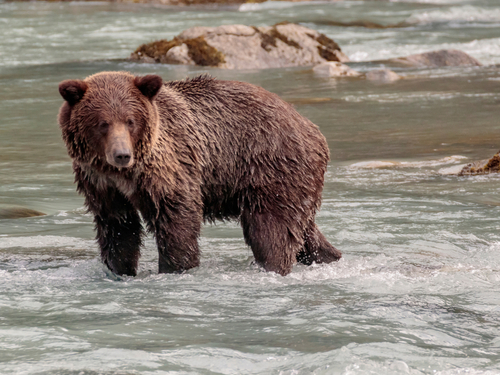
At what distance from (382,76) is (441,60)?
10.6 feet

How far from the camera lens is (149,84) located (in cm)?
559

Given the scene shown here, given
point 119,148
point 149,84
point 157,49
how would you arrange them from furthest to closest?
point 157,49
point 149,84
point 119,148

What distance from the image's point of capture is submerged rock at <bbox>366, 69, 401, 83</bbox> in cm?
1980

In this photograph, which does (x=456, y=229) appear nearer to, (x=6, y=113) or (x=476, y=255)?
(x=476, y=255)

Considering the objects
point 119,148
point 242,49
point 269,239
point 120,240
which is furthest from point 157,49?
point 119,148

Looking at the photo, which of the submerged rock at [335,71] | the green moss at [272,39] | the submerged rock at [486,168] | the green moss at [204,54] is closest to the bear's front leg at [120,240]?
the submerged rock at [486,168]

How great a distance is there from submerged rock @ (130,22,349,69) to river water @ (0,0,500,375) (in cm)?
561

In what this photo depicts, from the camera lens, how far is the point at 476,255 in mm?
6688

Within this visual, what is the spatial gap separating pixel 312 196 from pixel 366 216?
75.5 inches

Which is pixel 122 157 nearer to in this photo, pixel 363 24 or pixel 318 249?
pixel 318 249

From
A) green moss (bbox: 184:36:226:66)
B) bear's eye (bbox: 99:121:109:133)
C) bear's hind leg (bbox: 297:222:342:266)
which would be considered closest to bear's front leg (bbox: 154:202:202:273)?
bear's eye (bbox: 99:121:109:133)

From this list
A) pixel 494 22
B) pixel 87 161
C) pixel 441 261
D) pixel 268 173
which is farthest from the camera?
pixel 494 22

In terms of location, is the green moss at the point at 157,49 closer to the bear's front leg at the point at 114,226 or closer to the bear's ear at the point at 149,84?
the bear's front leg at the point at 114,226

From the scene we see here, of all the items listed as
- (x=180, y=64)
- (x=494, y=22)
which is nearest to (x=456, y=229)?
(x=180, y=64)
